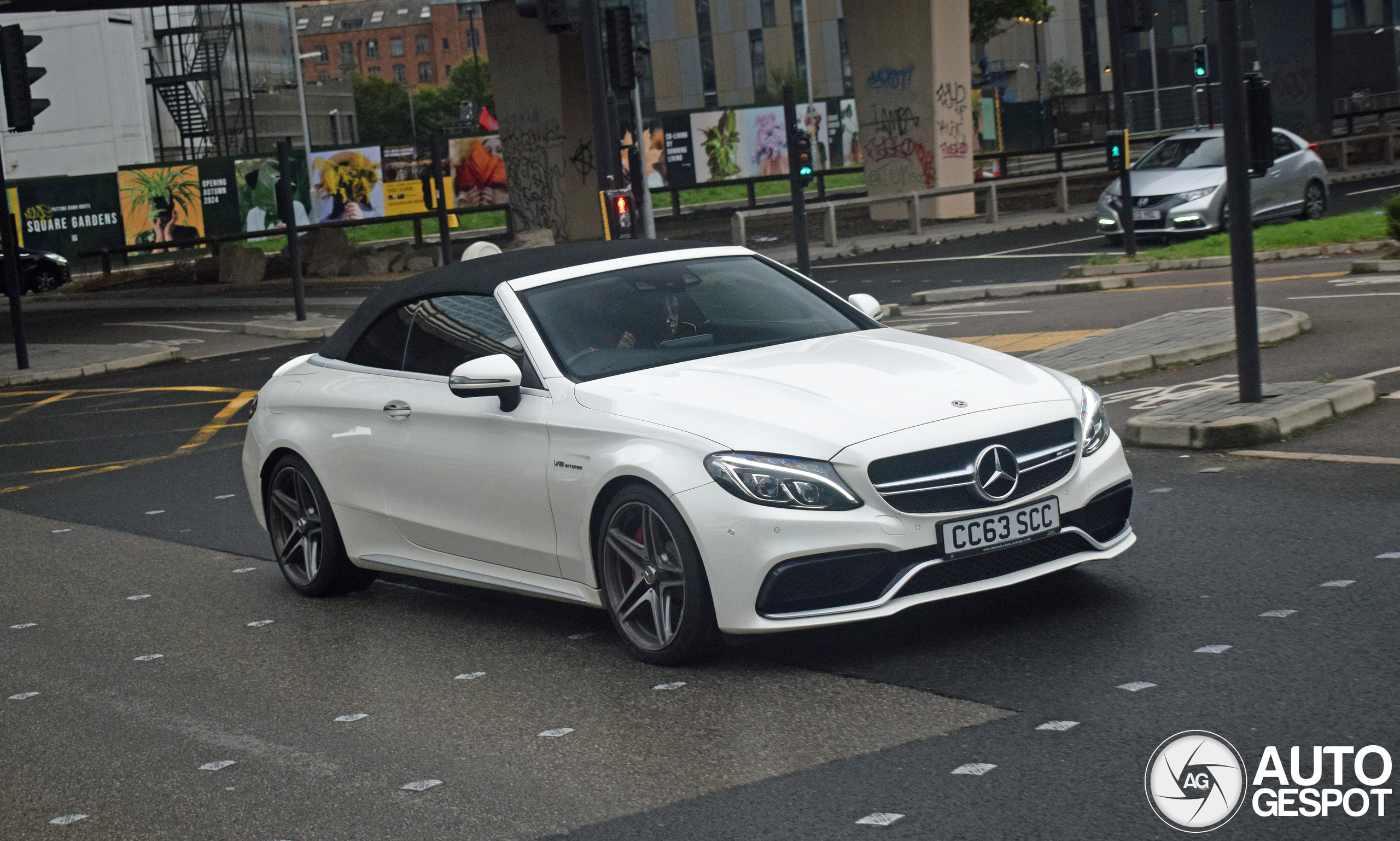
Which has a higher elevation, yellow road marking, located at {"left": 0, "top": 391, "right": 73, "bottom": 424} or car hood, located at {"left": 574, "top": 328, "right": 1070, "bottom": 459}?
car hood, located at {"left": 574, "top": 328, "right": 1070, "bottom": 459}

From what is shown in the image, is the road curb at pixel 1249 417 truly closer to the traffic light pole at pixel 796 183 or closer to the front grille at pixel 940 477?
the front grille at pixel 940 477

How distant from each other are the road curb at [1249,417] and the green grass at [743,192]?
41537 millimetres

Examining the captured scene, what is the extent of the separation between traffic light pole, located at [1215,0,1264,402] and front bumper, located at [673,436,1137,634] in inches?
159

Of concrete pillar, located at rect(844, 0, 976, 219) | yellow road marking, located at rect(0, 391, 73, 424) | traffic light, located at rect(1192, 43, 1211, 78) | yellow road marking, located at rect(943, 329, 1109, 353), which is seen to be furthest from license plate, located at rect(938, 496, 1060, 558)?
concrete pillar, located at rect(844, 0, 976, 219)

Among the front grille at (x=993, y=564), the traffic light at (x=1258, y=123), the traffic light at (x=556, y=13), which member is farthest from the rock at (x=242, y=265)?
the front grille at (x=993, y=564)

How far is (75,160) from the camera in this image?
67438 millimetres

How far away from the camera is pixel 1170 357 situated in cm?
1141

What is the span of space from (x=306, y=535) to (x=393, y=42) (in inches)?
6892

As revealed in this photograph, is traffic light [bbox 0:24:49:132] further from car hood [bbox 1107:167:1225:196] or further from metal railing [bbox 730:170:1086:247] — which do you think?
car hood [bbox 1107:167:1225:196]

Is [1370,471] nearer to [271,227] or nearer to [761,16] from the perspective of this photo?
[271,227]

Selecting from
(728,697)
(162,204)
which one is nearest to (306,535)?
(728,697)

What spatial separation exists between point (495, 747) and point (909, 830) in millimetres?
1585

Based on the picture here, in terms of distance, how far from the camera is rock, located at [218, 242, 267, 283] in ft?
117

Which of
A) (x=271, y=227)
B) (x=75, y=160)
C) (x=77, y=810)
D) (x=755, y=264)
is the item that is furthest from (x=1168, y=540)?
(x=75, y=160)
